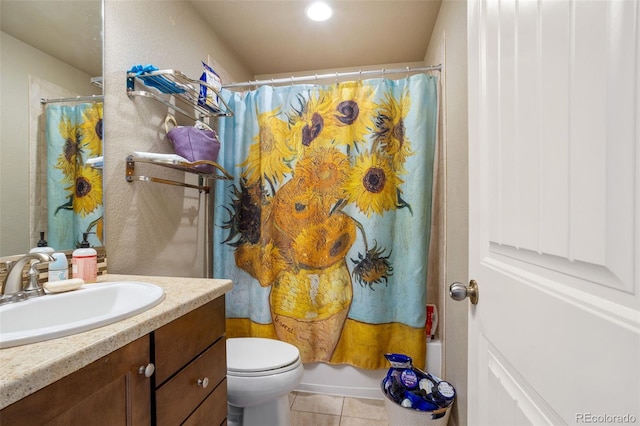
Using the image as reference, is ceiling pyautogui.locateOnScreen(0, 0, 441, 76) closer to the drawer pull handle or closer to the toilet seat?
the drawer pull handle

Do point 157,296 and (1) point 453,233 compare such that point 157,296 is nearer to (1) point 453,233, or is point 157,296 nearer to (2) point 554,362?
(2) point 554,362

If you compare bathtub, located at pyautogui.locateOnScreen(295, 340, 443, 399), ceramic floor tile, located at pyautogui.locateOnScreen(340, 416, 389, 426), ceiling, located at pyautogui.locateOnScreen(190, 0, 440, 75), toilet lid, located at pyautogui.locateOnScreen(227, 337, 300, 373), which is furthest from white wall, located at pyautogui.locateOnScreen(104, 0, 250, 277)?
ceramic floor tile, located at pyautogui.locateOnScreen(340, 416, 389, 426)

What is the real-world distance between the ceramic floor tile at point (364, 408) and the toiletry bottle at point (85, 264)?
1.45 metres

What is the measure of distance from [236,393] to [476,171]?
1235mm

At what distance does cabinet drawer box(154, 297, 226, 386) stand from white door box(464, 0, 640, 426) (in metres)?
0.79

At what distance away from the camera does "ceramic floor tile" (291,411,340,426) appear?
1513 mm

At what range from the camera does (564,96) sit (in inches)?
16.0

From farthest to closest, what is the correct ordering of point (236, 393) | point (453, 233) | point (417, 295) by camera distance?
point (417, 295)
point (453, 233)
point (236, 393)

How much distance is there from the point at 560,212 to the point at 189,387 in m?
0.97

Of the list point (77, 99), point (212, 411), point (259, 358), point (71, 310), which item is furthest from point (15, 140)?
point (259, 358)

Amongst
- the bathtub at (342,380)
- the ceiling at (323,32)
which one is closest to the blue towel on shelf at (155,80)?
the ceiling at (323,32)

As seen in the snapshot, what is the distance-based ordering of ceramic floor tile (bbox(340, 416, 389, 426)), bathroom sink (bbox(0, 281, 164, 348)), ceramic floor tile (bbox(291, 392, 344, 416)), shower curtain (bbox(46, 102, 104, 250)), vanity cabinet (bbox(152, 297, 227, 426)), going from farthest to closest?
ceramic floor tile (bbox(291, 392, 344, 416)), ceramic floor tile (bbox(340, 416, 389, 426)), shower curtain (bbox(46, 102, 104, 250)), vanity cabinet (bbox(152, 297, 227, 426)), bathroom sink (bbox(0, 281, 164, 348))

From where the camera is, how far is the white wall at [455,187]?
1204mm

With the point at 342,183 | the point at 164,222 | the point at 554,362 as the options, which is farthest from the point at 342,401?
the point at 554,362
